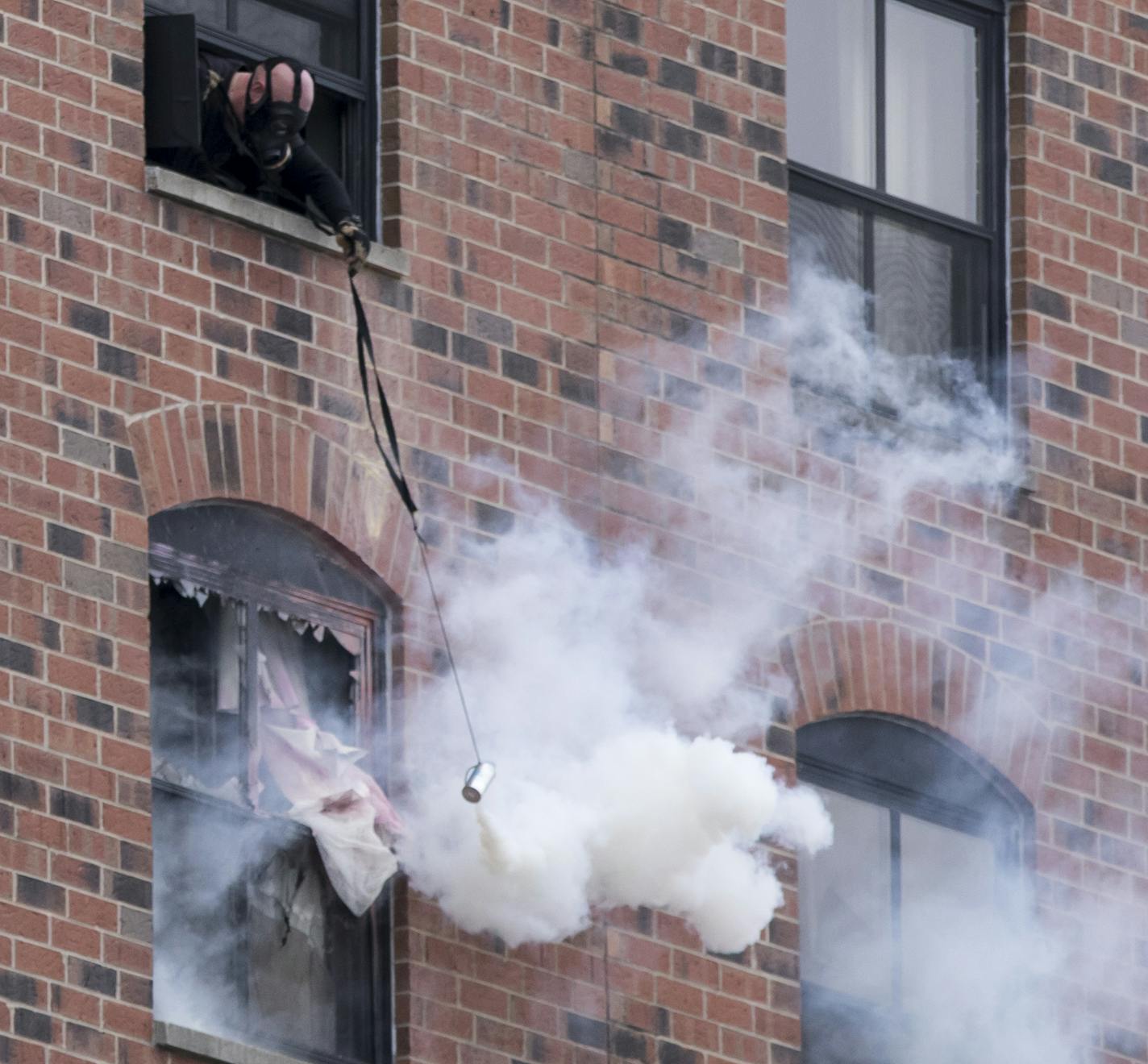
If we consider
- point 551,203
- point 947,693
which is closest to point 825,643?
point 947,693

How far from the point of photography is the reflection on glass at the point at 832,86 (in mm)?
21703

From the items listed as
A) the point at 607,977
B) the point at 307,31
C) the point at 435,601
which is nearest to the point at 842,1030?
the point at 607,977

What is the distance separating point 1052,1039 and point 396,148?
4.79 metres

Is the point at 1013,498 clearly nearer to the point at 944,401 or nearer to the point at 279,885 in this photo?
the point at 944,401

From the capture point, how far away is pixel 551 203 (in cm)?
2017

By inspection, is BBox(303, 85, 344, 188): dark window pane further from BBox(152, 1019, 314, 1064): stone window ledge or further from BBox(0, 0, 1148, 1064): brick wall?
BBox(152, 1019, 314, 1064): stone window ledge

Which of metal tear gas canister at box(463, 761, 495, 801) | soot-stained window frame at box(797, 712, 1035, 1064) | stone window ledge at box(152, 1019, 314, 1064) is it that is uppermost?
soot-stained window frame at box(797, 712, 1035, 1064)

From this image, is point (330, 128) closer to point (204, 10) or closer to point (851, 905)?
point (204, 10)

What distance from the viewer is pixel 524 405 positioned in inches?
779

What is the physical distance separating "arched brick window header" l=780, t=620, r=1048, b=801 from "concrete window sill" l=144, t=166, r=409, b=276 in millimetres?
2608

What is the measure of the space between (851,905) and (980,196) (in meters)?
3.44

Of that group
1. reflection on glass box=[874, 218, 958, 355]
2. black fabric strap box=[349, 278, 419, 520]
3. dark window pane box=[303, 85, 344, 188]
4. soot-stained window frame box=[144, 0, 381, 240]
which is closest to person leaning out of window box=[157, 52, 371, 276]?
black fabric strap box=[349, 278, 419, 520]

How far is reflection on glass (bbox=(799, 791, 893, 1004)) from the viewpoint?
2067 centimetres

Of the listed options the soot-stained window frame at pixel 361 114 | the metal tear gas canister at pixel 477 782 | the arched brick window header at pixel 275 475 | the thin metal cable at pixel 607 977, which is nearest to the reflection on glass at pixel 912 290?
the soot-stained window frame at pixel 361 114
